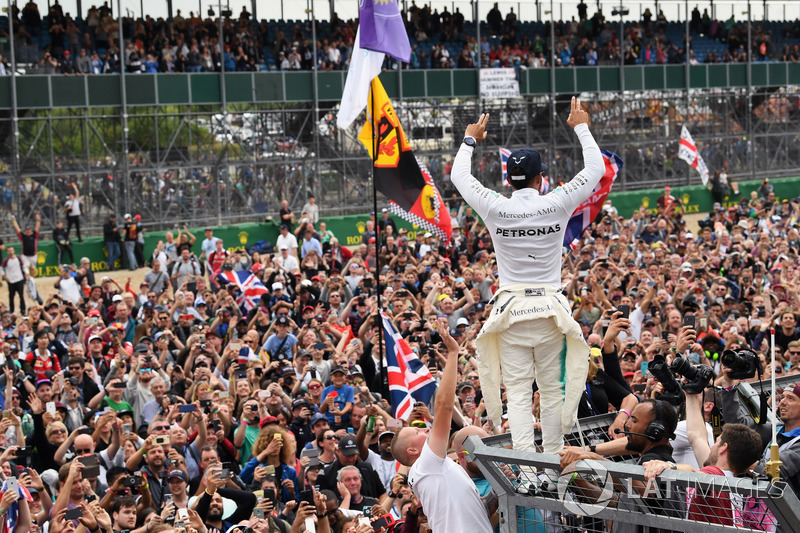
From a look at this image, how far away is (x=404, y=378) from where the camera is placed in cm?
1038

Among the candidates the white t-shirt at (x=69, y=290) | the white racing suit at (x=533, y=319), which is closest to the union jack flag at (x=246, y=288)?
the white t-shirt at (x=69, y=290)

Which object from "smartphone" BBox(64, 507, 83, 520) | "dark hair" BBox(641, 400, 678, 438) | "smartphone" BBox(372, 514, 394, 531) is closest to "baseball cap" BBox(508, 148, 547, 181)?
"dark hair" BBox(641, 400, 678, 438)

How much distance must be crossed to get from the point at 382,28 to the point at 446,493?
791cm

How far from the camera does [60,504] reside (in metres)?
8.34

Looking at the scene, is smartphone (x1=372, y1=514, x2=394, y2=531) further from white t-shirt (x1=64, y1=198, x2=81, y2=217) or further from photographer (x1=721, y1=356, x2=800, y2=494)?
white t-shirt (x1=64, y1=198, x2=81, y2=217)

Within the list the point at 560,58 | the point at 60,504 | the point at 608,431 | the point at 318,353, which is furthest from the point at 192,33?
the point at 608,431

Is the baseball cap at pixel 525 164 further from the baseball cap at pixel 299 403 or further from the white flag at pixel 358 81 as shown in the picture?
the white flag at pixel 358 81

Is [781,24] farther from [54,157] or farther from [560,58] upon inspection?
[54,157]

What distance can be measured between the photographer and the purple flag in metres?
6.43

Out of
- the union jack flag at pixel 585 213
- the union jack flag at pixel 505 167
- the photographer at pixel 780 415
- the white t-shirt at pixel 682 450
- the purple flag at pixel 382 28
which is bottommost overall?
the white t-shirt at pixel 682 450

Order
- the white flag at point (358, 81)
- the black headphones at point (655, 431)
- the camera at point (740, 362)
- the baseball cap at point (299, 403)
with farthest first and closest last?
the white flag at point (358, 81) < the baseball cap at point (299, 403) < the camera at point (740, 362) < the black headphones at point (655, 431)

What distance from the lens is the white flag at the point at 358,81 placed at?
12.6 m

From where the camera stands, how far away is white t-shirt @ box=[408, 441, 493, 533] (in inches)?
199

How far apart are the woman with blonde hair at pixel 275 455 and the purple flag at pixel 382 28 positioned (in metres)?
4.65
